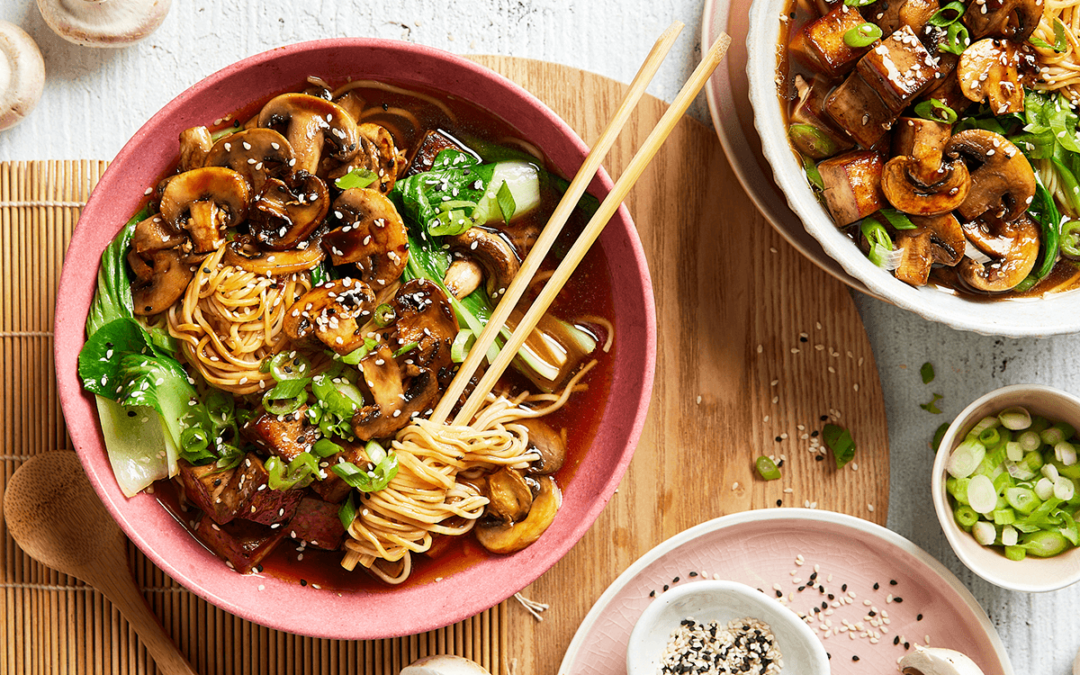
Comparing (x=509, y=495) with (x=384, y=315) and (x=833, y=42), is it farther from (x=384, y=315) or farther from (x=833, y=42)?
(x=833, y=42)

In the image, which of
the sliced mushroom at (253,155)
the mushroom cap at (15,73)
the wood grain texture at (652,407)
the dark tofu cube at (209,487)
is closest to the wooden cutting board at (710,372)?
the wood grain texture at (652,407)

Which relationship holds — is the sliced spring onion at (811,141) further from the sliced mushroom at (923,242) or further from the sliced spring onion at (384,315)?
the sliced spring onion at (384,315)

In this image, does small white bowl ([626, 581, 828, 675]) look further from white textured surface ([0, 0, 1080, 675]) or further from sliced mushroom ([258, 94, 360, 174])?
sliced mushroom ([258, 94, 360, 174])

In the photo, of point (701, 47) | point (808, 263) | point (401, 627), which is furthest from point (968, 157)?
point (401, 627)

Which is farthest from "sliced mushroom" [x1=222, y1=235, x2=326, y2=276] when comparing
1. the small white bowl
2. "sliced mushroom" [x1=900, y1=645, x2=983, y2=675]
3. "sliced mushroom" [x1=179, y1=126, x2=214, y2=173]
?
"sliced mushroom" [x1=900, y1=645, x2=983, y2=675]

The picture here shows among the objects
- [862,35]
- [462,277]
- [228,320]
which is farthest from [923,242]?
[228,320]
